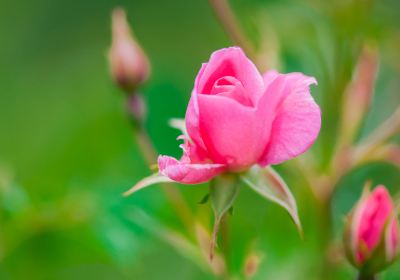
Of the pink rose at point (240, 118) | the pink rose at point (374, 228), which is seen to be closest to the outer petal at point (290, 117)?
the pink rose at point (240, 118)

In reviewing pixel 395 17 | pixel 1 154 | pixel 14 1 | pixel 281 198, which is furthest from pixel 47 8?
pixel 281 198

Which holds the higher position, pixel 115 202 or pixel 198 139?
pixel 198 139

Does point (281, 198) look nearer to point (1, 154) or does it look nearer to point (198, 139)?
point (198, 139)

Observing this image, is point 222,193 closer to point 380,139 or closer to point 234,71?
Result: point 234,71

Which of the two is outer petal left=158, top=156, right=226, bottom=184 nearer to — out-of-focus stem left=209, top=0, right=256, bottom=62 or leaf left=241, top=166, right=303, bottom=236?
leaf left=241, top=166, right=303, bottom=236

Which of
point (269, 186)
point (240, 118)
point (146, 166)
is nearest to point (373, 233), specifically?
point (269, 186)

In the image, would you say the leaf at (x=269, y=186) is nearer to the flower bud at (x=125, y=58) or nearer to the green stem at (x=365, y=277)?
the green stem at (x=365, y=277)

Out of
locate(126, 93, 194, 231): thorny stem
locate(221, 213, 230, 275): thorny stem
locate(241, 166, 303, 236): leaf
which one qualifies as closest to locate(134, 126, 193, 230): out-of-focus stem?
locate(126, 93, 194, 231): thorny stem
